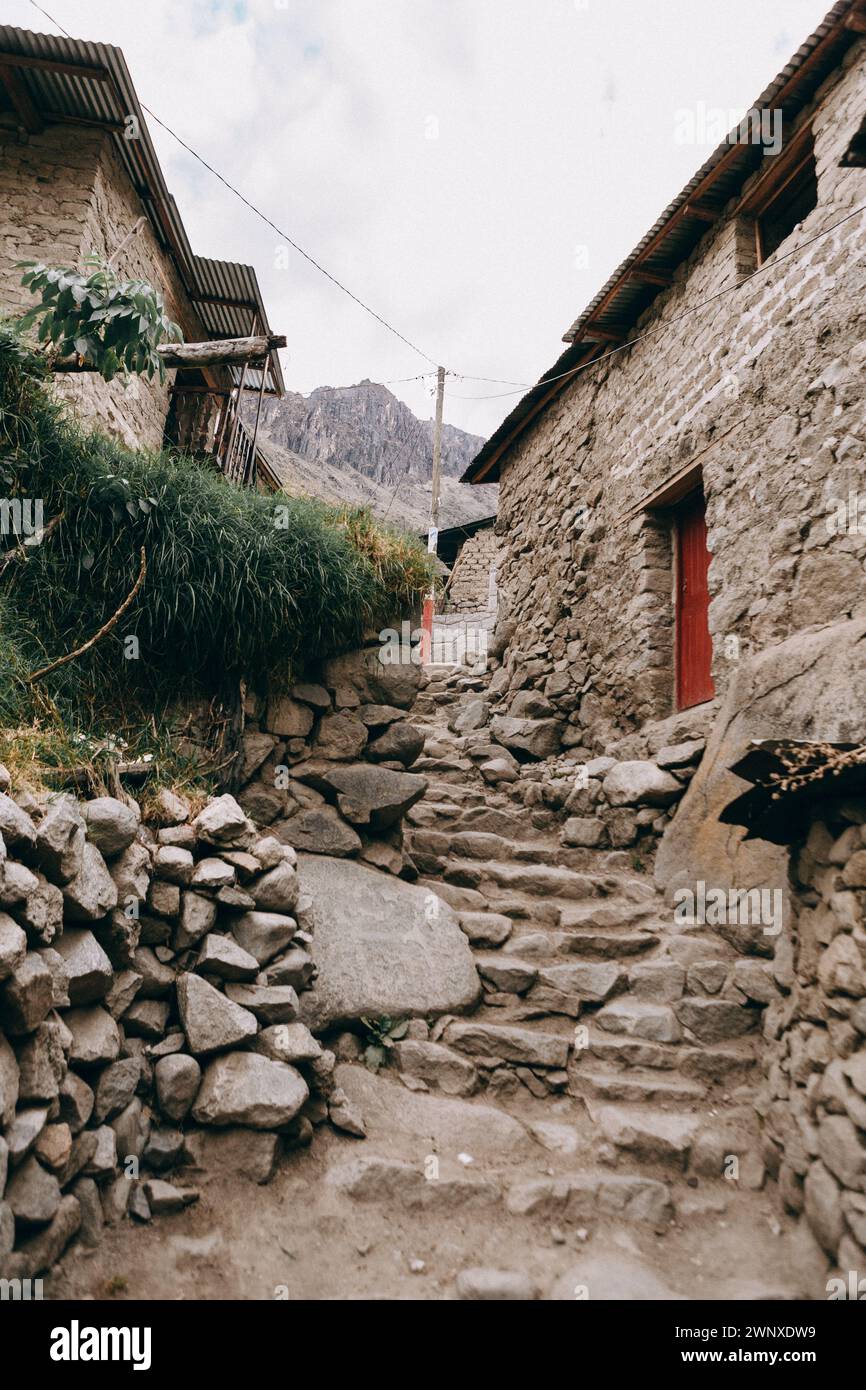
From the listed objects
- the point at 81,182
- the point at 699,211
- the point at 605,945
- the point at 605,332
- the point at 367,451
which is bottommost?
the point at 605,945

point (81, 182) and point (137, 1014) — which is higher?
point (81, 182)

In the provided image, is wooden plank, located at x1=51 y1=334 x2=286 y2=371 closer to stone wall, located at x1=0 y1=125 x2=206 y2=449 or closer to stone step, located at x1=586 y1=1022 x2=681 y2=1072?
stone wall, located at x1=0 y1=125 x2=206 y2=449

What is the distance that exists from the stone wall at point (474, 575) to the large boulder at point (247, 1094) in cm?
1243

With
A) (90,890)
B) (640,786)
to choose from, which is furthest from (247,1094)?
(640,786)

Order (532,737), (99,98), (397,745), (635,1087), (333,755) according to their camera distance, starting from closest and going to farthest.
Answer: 1. (635,1087)
2. (333,755)
3. (397,745)
4. (99,98)
5. (532,737)

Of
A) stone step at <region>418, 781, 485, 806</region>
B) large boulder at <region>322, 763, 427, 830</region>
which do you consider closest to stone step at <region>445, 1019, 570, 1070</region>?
large boulder at <region>322, 763, 427, 830</region>

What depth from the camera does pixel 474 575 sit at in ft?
51.8

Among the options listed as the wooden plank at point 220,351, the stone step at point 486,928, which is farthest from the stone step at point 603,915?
the wooden plank at point 220,351

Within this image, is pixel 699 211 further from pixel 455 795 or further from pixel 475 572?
pixel 475 572

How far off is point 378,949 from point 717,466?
13.2 ft

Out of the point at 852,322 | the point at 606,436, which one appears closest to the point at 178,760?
the point at 852,322

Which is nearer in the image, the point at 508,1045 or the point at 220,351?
the point at 508,1045

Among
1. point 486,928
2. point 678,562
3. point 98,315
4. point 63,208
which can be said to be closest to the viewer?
point 98,315
